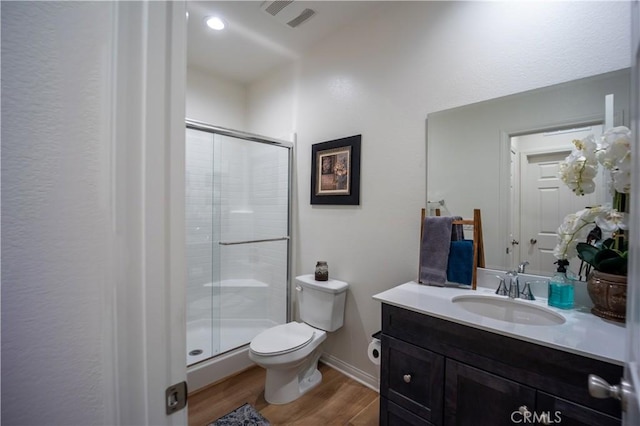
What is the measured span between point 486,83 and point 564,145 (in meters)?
0.51

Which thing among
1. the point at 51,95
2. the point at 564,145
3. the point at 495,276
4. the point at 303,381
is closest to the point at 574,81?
the point at 564,145

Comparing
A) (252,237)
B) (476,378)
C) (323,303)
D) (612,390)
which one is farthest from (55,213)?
(252,237)

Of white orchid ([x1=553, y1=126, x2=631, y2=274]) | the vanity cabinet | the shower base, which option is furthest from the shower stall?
white orchid ([x1=553, y1=126, x2=631, y2=274])

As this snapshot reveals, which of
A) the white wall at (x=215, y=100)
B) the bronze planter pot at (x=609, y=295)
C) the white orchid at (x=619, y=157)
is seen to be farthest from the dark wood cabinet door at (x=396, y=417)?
the white wall at (x=215, y=100)

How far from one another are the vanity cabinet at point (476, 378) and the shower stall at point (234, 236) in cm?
146

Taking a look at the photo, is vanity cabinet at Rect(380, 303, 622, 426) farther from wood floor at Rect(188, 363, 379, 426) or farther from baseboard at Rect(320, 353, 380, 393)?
baseboard at Rect(320, 353, 380, 393)

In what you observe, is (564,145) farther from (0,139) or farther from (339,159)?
(0,139)

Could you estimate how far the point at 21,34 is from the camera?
1.36 feet

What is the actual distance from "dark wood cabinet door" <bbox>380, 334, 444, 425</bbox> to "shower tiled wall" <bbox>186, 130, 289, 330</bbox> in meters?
1.42

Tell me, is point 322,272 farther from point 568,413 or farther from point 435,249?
point 568,413

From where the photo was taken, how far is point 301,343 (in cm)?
188

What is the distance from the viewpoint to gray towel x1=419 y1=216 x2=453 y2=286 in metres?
1.60

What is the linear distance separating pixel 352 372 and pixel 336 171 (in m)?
1.54

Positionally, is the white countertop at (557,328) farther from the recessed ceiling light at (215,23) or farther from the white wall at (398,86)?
the recessed ceiling light at (215,23)
